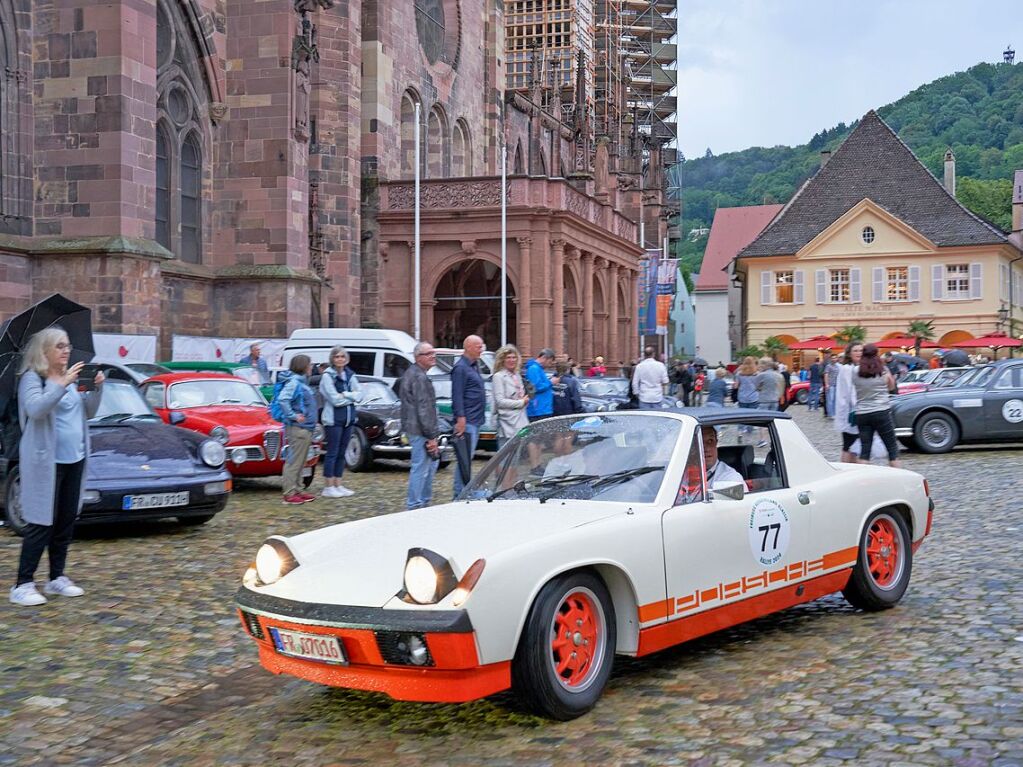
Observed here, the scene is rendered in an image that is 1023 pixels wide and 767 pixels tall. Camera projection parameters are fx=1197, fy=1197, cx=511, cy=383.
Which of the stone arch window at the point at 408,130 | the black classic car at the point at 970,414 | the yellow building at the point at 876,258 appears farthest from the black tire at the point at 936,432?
the yellow building at the point at 876,258

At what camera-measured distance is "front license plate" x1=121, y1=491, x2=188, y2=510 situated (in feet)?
34.2

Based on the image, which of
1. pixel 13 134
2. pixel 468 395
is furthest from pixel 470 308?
pixel 468 395

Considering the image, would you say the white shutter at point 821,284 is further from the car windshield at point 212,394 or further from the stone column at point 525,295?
the car windshield at point 212,394

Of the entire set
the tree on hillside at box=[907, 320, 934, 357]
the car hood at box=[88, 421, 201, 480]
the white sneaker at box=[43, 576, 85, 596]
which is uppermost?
the tree on hillside at box=[907, 320, 934, 357]

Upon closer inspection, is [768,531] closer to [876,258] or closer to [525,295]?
[525,295]

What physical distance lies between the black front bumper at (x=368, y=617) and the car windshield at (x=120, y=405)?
7.22 metres

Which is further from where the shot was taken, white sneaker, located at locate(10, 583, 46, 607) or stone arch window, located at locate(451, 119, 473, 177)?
stone arch window, located at locate(451, 119, 473, 177)

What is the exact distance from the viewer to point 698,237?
402ft

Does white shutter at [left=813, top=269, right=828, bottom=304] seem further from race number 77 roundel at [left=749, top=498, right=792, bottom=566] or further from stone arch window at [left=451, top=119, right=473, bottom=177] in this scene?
race number 77 roundel at [left=749, top=498, right=792, bottom=566]

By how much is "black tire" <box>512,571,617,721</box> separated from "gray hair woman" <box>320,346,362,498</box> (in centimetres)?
896

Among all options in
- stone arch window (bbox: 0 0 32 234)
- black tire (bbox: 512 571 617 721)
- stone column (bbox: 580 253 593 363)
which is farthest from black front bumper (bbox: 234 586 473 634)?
stone column (bbox: 580 253 593 363)

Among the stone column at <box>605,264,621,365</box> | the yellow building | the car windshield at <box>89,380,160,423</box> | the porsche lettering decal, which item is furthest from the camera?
the yellow building

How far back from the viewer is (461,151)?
4500cm

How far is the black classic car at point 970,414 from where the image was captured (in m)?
19.3
